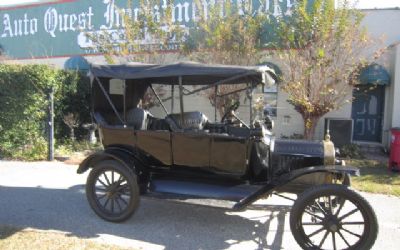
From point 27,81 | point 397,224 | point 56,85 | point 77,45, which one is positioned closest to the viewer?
point 397,224

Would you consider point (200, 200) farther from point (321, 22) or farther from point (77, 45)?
point (77, 45)

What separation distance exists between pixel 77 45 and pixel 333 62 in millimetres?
10809

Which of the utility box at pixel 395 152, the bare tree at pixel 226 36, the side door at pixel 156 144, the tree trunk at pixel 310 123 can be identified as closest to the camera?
the side door at pixel 156 144

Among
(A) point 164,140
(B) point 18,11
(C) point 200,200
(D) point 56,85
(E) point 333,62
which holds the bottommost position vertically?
(C) point 200,200

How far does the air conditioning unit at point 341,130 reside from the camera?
38.6ft

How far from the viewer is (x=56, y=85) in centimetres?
1049

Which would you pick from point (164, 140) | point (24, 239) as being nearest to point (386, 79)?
point (164, 140)

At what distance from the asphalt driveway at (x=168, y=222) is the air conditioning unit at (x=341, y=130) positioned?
16.3 feet

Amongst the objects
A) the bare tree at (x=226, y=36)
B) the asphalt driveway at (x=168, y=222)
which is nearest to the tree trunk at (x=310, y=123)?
the bare tree at (x=226, y=36)

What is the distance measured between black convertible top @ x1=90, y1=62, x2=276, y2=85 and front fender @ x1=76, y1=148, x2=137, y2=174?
1005 millimetres

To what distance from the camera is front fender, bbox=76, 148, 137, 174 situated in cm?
537

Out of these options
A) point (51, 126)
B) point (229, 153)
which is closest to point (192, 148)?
point (229, 153)

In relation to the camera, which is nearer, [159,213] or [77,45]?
[159,213]

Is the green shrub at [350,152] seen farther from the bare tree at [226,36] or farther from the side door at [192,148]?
the side door at [192,148]
